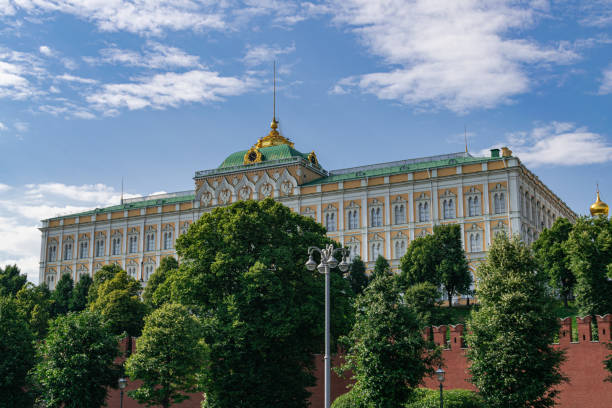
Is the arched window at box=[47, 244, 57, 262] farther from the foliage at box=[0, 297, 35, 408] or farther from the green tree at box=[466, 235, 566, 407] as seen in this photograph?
the green tree at box=[466, 235, 566, 407]

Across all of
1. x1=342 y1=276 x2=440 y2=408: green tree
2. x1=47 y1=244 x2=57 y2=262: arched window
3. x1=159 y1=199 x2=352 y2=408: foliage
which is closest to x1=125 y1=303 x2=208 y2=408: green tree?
x1=159 y1=199 x2=352 y2=408: foliage

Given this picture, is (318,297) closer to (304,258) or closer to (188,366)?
(304,258)

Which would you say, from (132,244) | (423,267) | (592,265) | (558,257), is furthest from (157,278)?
(592,265)

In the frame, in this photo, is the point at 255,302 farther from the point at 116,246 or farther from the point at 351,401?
the point at 116,246

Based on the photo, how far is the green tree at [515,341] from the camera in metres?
35.9

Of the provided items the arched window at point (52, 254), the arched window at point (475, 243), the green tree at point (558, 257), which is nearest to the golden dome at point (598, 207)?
the arched window at point (475, 243)

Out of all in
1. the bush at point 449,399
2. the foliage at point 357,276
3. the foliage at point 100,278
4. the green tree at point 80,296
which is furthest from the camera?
the green tree at point 80,296

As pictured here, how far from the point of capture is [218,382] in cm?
4253

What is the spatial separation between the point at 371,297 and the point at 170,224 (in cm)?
6453

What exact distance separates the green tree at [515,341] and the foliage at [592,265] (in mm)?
18591

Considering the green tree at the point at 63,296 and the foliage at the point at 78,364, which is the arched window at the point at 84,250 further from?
the foliage at the point at 78,364

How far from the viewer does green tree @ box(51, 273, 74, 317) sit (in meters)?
88.9

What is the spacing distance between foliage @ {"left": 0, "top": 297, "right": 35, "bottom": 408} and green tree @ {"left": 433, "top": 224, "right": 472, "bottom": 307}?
113 ft

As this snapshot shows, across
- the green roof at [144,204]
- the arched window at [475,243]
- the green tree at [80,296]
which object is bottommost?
the green tree at [80,296]
